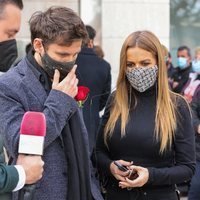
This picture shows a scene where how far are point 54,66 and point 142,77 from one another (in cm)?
75

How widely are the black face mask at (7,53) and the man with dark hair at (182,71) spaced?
5.05 meters

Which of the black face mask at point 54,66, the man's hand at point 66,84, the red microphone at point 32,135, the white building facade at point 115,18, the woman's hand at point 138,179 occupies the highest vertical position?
the white building facade at point 115,18

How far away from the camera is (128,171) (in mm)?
2838

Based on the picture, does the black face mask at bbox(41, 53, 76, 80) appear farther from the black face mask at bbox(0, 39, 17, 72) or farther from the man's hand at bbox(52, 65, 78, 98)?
the black face mask at bbox(0, 39, 17, 72)

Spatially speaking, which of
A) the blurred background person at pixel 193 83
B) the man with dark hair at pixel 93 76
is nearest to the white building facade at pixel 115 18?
the blurred background person at pixel 193 83

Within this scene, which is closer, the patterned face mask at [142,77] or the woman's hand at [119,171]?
the woman's hand at [119,171]

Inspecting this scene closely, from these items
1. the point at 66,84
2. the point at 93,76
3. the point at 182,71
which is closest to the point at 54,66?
the point at 66,84

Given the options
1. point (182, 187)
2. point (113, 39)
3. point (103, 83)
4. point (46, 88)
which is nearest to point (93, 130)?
point (103, 83)

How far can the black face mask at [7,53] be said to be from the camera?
339 cm

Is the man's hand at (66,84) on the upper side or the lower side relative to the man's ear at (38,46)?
lower

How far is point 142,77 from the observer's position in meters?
2.98

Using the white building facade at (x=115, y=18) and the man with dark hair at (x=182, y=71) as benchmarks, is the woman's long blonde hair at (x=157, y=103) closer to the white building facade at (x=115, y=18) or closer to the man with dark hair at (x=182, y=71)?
the man with dark hair at (x=182, y=71)

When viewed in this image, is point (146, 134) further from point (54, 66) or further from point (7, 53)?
point (7, 53)

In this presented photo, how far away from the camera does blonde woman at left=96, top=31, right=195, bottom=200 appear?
9.62 feet
